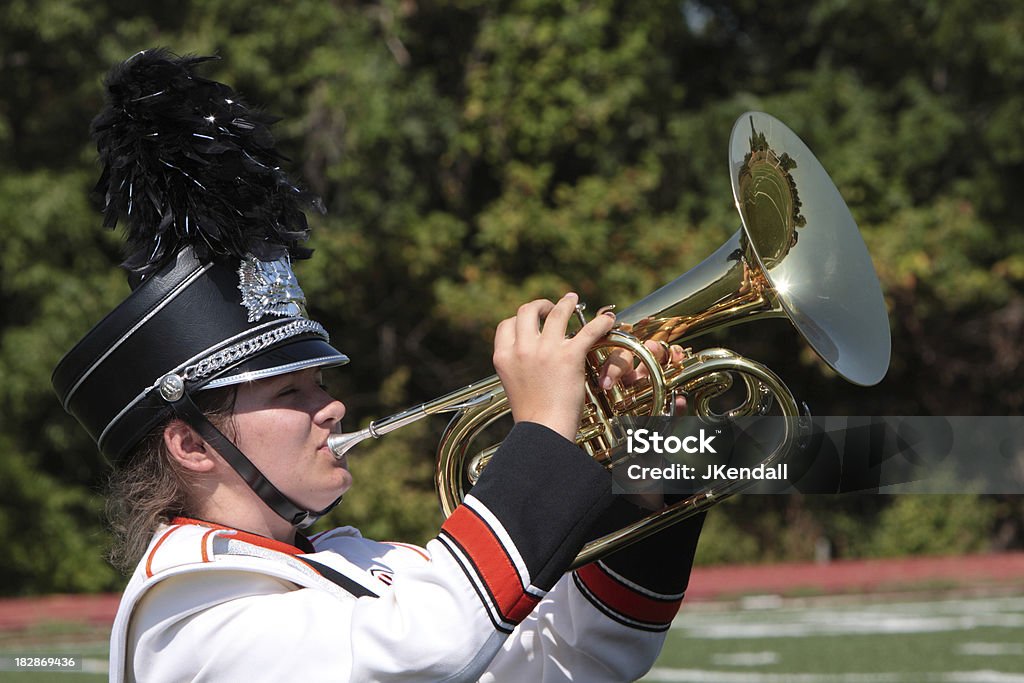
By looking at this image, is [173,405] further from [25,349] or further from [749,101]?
[749,101]

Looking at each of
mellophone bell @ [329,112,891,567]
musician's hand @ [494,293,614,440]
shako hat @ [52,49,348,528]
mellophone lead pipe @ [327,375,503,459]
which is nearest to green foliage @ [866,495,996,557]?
mellophone bell @ [329,112,891,567]

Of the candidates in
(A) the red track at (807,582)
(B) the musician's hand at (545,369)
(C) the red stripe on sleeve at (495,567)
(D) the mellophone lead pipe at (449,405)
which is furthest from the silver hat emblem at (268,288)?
(A) the red track at (807,582)

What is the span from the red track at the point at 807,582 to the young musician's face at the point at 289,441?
8252 millimetres

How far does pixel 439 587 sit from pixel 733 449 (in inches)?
26.8

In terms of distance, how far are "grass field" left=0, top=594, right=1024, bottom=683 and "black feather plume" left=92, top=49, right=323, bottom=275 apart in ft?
15.7

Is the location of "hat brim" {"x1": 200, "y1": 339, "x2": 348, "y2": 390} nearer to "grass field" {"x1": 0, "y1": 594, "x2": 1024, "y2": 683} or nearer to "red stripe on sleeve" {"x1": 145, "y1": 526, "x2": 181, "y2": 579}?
"red stripe on sleeve" {"x1": 145, "y1": 526, "x2": 181, "y2": 579}

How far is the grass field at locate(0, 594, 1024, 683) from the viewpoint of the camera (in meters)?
6.78

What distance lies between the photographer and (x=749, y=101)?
1455cm

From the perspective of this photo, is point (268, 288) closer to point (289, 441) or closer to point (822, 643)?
point (289, 441)

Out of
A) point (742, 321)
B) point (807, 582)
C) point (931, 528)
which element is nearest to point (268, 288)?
point (742, 321)

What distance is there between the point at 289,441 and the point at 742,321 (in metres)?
0.89

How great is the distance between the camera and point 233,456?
2.21m

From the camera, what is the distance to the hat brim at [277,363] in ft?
7.28

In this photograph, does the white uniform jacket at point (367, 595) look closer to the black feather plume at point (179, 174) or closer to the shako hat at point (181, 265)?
the shako hat at point (181, 265)
